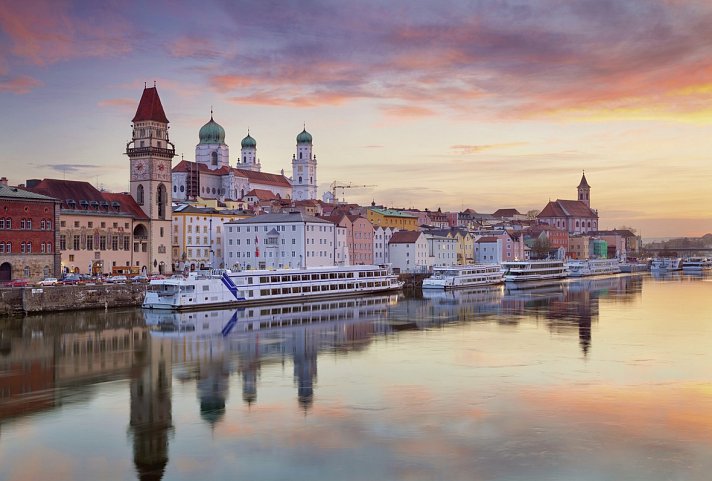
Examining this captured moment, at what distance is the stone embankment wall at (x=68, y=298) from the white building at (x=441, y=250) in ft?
182

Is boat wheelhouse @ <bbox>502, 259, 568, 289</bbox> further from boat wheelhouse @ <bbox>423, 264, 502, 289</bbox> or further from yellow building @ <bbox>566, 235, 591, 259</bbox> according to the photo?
yellow building @ <bbox>566, 235, 591, 259</bbox>

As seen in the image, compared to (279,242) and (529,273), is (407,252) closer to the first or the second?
(529,273)

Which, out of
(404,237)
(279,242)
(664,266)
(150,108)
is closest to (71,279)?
(150,108)

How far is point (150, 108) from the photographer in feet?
271

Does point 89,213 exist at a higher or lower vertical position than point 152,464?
higher

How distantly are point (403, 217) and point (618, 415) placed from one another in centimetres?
10480

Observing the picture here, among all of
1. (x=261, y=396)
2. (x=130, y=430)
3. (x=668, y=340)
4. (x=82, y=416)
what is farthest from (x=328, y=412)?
(x=668, y=340)

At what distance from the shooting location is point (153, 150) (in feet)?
268

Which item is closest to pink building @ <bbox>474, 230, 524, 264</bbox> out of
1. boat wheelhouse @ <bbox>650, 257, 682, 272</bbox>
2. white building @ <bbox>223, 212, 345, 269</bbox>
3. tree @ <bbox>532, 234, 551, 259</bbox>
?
tree @ <bbox>532, 234, 551, 259</bbox>

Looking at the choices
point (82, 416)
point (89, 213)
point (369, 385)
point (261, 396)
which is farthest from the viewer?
point (89, 213)

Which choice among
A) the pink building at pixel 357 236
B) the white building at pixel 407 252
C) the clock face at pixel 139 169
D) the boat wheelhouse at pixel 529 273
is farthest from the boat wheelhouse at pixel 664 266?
the clock face at pixel 139 169

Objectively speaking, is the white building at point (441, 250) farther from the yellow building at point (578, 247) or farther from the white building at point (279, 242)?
the yellow building at point (578, 247)

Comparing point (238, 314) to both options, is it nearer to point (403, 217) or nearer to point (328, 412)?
point (328, 412)

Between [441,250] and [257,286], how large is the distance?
175 feet
